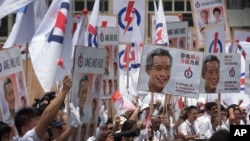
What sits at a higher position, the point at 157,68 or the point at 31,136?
the point at 157,68

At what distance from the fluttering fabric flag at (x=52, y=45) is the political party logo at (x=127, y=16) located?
25.3ft

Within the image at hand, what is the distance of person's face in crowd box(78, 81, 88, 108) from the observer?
1087 centimetres

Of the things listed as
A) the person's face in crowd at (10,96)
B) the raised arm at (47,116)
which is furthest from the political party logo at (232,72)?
the raised arm at (47,116)

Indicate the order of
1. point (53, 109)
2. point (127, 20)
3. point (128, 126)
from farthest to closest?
point (127, 20) → point (128, 126) → point (53, 109)

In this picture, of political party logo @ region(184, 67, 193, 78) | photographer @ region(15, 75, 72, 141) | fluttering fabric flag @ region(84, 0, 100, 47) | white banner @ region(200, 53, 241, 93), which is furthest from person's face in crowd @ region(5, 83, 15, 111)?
white banner @ region(200, 53, 241, 93)

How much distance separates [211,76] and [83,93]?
7121 millimetres

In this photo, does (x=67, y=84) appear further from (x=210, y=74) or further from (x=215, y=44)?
(x=215, y=44)

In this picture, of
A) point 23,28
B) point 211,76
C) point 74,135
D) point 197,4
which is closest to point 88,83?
point 74,135

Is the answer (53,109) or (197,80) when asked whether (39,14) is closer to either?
(197,80)

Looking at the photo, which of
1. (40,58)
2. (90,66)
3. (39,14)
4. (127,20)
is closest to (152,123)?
(39,14)

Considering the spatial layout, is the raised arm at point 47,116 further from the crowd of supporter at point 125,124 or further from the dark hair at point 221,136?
the dark hair at point 221,136

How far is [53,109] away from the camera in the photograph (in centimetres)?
891

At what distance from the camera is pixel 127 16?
21.6 m

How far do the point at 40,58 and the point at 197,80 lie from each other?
14.1 feet
